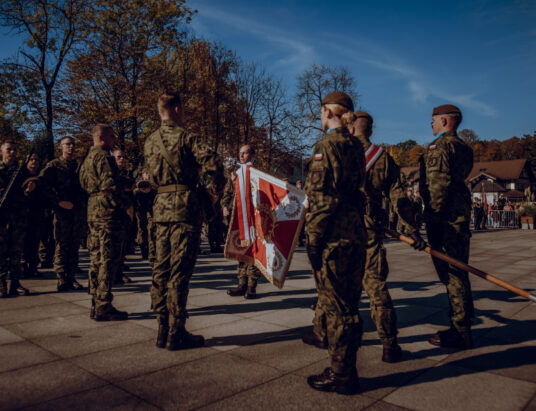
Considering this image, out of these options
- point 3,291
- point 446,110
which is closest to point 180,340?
point 446,110

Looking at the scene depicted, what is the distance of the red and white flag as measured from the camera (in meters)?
4.89

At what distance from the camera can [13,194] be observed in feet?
→ 21.4

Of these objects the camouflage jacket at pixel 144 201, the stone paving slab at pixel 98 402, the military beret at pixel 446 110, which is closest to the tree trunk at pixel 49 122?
the camouflage jacket at pixel 144 201

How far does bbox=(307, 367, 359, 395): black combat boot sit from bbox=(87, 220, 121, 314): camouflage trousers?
289 cm

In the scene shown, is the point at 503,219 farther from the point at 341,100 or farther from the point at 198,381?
the point at 198,381

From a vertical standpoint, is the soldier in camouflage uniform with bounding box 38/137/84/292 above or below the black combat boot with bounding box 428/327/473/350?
above

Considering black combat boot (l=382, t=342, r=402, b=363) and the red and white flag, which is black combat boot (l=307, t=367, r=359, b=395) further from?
the red and white flag

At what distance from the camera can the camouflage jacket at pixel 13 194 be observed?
253 inches

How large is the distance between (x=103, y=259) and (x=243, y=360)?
2.31 metres

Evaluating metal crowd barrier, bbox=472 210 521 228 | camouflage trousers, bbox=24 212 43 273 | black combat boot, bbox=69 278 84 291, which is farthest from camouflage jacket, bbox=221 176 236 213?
metal crowd barrier, bbox=472 210 521 228

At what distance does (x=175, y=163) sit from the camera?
390cm

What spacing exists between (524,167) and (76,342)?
3330 inches

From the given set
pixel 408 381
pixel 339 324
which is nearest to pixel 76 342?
pixel 339 324

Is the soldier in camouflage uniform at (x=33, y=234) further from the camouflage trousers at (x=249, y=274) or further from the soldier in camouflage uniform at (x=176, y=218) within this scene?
the soldier in camouflage uniform at (x=176, y=218)
